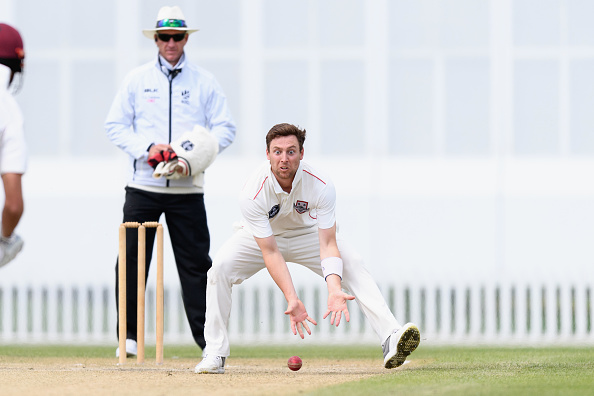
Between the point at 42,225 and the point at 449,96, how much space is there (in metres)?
4.70

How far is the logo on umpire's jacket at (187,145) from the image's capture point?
610 centimetres

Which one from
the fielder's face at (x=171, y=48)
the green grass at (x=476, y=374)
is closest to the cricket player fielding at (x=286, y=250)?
the green grass at (x=476, y=374)

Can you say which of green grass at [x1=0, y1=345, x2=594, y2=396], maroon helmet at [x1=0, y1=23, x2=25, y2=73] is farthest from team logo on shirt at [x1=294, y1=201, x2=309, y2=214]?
maroon helmet at [x1=0, y1=23, x2=25, y2=73]

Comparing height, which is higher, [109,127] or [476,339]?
[109,127]

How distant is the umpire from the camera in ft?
20.4

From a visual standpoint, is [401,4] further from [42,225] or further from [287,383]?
[287,383]

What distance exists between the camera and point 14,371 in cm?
551

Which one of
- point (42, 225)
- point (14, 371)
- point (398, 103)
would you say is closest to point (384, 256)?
point (398, 103)

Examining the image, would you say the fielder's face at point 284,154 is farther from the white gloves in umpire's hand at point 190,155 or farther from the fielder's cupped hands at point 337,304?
the white gloves in umpire's hand at point 190,155

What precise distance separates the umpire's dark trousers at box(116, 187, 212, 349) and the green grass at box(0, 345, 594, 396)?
83cm

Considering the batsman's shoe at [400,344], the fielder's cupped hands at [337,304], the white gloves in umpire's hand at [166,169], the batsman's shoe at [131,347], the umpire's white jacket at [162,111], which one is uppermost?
the umpire's white jacket at [162,111]

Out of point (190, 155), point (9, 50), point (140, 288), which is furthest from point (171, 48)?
point (9, 50)

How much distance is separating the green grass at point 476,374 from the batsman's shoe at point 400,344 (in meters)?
0.07

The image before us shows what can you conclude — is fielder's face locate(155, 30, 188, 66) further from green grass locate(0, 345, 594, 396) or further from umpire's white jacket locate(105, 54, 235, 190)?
green grass locate(0, 345, 594, 396)
